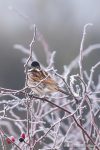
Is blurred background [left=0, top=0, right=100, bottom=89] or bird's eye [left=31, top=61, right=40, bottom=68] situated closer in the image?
bird's eye [left=31, top=61, right=40, bottom=68]

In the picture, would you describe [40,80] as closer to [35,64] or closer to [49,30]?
[35,64]

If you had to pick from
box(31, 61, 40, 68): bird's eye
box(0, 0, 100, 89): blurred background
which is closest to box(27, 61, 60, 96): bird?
box(31, 61, 40, 68): bird's eye

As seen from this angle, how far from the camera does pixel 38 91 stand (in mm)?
4656

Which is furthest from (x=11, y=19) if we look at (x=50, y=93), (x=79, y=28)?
(x=50, y=93)

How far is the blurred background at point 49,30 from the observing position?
21750 mm

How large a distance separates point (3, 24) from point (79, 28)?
246 centimetres

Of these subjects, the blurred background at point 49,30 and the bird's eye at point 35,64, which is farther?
the blurred background at point 49,30

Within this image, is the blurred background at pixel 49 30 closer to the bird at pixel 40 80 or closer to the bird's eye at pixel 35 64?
the bird at pixel 40 80

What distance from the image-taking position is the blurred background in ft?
71.4

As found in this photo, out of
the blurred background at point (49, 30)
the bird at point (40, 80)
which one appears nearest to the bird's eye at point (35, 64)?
the bird at point (40, 80)

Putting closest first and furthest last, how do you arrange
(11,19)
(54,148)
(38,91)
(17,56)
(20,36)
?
1. (54,148)
2. (38,91)
3. (17,56)
4. (20,36)
5. (11,19)

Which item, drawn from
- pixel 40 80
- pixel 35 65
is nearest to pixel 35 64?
pixel 35 65

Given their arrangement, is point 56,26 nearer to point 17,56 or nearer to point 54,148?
point 17,56

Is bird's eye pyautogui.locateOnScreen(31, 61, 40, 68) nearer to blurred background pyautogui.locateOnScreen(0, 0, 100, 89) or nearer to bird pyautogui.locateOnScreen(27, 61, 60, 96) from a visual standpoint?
bird pyautogui.locateOnScreen(27, 61, 60, 96)
